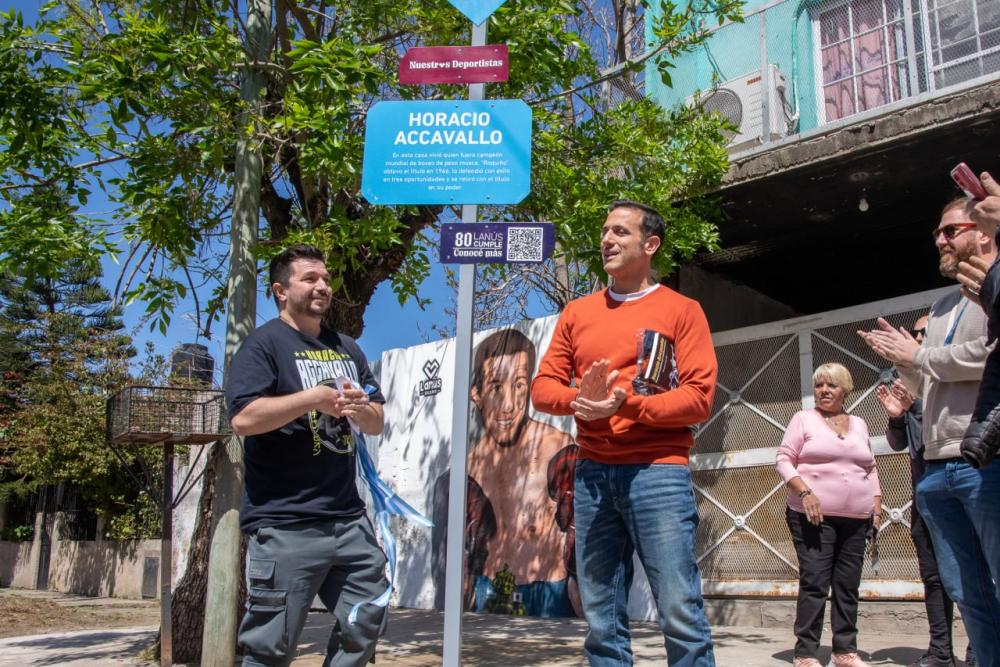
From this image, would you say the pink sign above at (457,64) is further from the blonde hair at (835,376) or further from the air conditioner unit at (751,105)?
the air conditioner unit at (751,105)

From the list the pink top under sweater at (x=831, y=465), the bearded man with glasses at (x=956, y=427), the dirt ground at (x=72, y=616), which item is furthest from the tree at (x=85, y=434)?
the bearded man with glasses at (x=956, y=427)

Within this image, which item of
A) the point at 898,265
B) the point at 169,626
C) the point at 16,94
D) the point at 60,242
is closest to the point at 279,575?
the point at 169,626

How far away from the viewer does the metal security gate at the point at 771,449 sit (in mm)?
6988

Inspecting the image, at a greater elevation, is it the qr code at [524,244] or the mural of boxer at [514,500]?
the qr code at [524,244]

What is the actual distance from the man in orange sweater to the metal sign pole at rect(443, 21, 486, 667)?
288 mm

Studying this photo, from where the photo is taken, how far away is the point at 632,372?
318 centimetres

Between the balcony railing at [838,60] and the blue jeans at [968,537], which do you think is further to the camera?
the balcony railing at [838,60]

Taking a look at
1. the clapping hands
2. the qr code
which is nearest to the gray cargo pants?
the clapping hands

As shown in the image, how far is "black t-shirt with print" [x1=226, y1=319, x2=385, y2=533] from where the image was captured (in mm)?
3279

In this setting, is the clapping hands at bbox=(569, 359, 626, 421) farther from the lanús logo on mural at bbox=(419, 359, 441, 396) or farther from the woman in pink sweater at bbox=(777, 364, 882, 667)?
the lanús logo on mural at bbox=(419, 359, 441, 396)

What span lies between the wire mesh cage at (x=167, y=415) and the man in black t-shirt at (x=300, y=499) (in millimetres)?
2939

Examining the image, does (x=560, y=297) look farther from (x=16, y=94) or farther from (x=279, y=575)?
(x=279, y=575)

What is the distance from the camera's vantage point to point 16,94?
5.76m

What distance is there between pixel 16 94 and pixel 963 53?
22.6 ft
